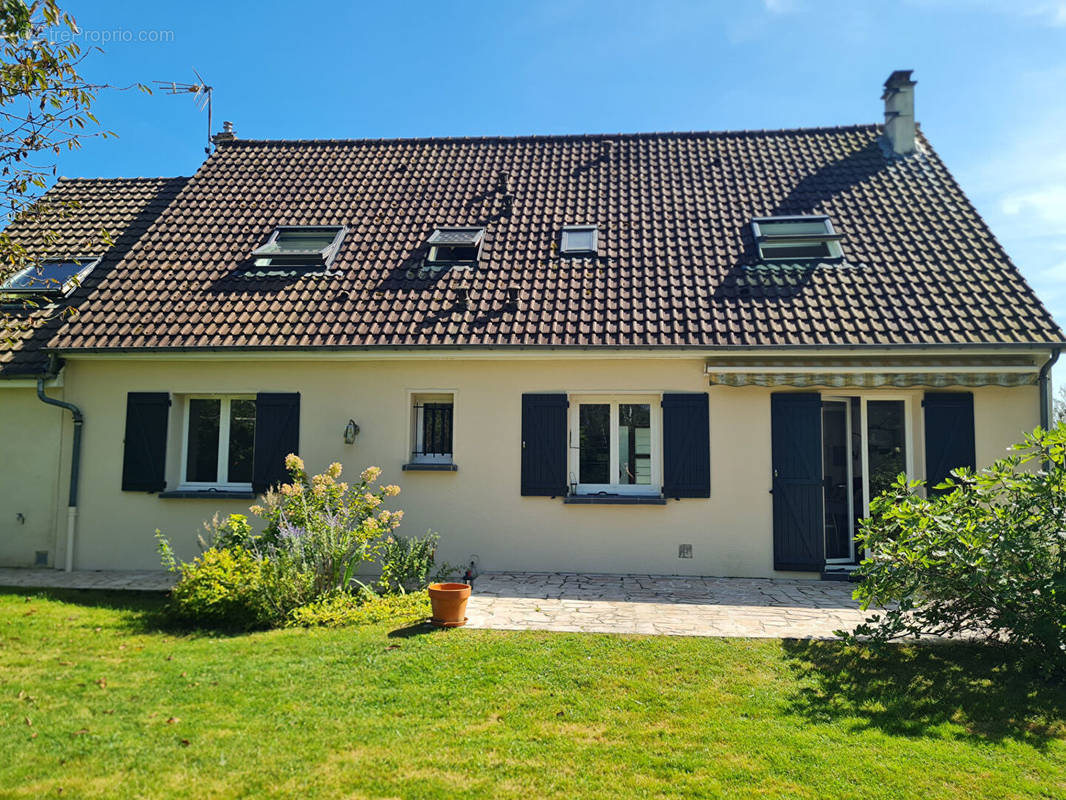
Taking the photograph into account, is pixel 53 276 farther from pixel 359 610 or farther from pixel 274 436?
pixel 359 610

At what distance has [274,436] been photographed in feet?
33.9

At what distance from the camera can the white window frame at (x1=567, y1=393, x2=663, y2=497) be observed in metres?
10.2

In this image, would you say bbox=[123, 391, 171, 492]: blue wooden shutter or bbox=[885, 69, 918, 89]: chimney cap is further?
bbox=[885, 69, 918, 89]: chimney cap

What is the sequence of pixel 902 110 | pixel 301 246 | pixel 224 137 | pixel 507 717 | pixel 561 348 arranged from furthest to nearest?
pixel 224 137 → pixel 902 110 → pixel 301 246 → pixel 561 348 → pixel 507 717

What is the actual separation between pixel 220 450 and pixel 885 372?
32.5 ft

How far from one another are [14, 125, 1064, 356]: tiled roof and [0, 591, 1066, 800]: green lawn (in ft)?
15.3

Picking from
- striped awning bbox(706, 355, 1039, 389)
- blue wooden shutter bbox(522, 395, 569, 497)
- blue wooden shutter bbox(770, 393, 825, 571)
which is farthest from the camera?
blue wooden shutter bbox(522, 395, 569, 497)

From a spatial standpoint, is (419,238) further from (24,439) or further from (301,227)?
(24,439)

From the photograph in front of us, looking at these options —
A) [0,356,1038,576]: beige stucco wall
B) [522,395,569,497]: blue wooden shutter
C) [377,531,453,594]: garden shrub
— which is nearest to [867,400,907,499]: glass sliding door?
[0,356,1038,576]: beige stucco wall

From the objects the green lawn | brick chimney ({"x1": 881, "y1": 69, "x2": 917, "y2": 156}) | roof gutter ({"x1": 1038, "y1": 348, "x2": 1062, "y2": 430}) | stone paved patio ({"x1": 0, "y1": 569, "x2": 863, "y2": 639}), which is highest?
brick chimney ({"x1": 881, "y1": 69, "x2": 917, "y2": 156})

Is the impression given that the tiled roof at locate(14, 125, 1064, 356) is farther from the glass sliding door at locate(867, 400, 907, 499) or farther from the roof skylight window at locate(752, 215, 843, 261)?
the glass sliding door at locate(867, 400, 907, 499)

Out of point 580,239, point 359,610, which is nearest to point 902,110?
point 580,239

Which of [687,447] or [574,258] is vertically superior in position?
[574,258]

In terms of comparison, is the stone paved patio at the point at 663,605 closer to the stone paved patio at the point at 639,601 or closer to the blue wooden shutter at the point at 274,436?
the stone paved patio at the point at 639,601
